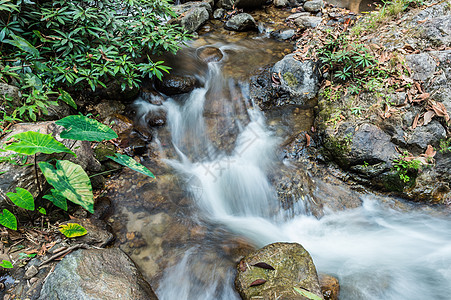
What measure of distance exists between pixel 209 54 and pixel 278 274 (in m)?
5.43

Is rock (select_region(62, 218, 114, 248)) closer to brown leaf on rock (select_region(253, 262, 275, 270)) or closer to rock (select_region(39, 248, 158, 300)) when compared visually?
rock (select_region(39, 248, 158, 300))

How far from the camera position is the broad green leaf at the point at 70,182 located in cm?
228

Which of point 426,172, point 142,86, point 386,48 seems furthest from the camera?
point 142,86

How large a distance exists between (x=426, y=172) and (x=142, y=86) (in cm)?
538

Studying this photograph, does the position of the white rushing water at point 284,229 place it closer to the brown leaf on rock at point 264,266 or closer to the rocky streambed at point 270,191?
the rocky streambed at point 270,191

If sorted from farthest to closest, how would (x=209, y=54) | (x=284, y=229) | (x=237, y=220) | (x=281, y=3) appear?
(x=281, y=3) < (x=209, y=54) < (x=237, y=220) < (x=284, y=229)

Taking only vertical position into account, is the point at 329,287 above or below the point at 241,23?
below

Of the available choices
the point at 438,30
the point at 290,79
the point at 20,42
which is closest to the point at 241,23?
the point at 290,79

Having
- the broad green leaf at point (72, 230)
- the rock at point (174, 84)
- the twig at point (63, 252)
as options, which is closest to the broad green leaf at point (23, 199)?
the broad green leaf at point (72, 230)

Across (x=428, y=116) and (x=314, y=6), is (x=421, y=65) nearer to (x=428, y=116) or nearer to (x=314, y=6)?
(x=428, y=116)

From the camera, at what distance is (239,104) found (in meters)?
5.21

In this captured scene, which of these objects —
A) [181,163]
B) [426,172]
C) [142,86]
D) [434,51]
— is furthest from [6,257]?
[434,51]

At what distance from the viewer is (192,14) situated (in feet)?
23.2

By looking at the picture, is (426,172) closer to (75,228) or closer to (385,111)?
(385,111)
